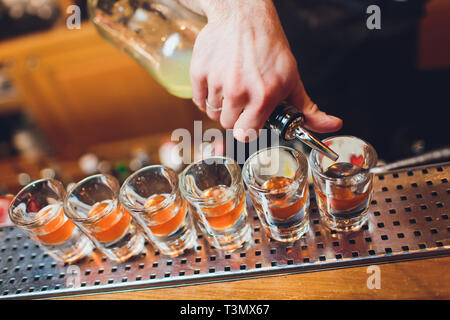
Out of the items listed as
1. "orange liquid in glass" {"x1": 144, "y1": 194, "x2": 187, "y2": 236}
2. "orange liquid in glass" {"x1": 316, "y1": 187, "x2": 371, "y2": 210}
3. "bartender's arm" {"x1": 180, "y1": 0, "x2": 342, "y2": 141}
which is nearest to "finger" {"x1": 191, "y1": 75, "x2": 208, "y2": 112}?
"bartender's arm" {"x1": 180, "y1": 0, "x2": 342, "y2": 141}

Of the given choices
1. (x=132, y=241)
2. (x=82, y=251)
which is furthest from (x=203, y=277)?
(x=82, y=251)

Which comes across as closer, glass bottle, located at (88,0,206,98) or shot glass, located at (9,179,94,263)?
shot glass, located at (9,179,94,263)

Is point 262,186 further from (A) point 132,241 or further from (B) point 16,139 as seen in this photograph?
(B) point 16,139

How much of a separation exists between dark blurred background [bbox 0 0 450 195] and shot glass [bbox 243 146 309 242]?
86 centimetres

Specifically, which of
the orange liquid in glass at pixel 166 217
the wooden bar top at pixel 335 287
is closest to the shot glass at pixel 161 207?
the orange liquid in glass at pixel 166 217

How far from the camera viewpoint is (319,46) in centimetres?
165

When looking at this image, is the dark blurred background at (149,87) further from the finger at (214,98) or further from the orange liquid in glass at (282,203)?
the orange liquid in glass at (282,203)

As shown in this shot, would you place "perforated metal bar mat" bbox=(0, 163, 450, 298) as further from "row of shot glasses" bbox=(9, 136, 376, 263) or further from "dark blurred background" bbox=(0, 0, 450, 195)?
"dark blurred background" bbox=(0, 0, 450, 195)

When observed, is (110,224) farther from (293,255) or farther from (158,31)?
(158,31)

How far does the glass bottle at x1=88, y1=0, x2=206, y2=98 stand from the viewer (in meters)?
1.17

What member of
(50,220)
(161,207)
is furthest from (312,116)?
(50,220)

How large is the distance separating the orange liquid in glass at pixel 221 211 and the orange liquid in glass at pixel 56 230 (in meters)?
0.35

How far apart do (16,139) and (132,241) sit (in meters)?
2.61

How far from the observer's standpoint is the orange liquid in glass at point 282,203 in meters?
0.85
